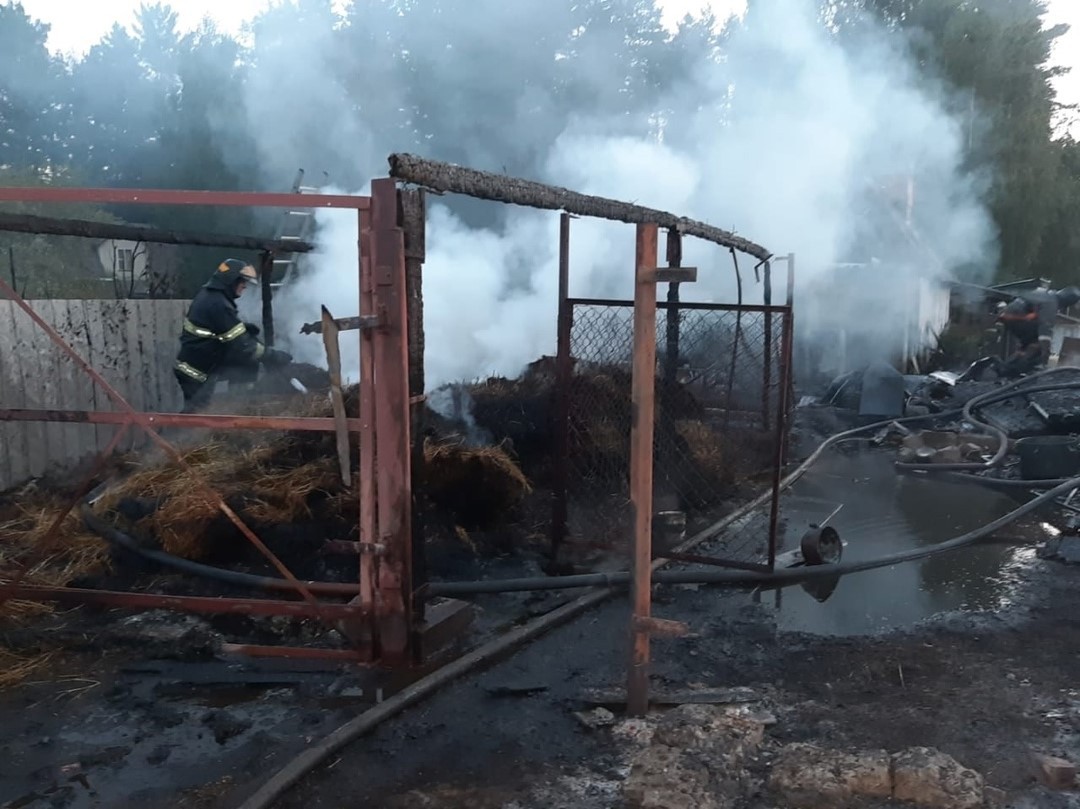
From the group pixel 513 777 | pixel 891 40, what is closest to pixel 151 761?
pixel 513 777

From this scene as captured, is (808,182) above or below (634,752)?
above

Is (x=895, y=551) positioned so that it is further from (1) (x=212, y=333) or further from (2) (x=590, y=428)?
(1) (x=212, y=333)

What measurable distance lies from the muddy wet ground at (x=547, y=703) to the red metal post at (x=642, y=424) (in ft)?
1.79

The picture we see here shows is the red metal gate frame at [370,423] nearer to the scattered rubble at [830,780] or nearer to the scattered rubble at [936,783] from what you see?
the scattered rubble at [830,780]

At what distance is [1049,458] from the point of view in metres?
8.67

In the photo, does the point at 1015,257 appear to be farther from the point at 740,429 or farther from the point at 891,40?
the point at 740,429

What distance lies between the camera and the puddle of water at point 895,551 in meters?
5.62

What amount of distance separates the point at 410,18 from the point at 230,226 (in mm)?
9286

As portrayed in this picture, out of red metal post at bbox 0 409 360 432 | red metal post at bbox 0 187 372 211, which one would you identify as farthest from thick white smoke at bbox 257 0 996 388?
red metal post at bbox 0 187 372 211

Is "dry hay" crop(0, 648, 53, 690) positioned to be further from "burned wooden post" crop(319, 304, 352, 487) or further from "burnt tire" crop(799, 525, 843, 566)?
"burnt tire" crop(799, 525, 843, 566)

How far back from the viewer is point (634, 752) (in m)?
3.72

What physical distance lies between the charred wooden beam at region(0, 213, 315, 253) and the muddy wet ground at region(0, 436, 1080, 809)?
332 cm

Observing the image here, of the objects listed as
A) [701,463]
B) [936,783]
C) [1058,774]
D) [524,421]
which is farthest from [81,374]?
[1058,774]

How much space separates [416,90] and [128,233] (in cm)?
2081
